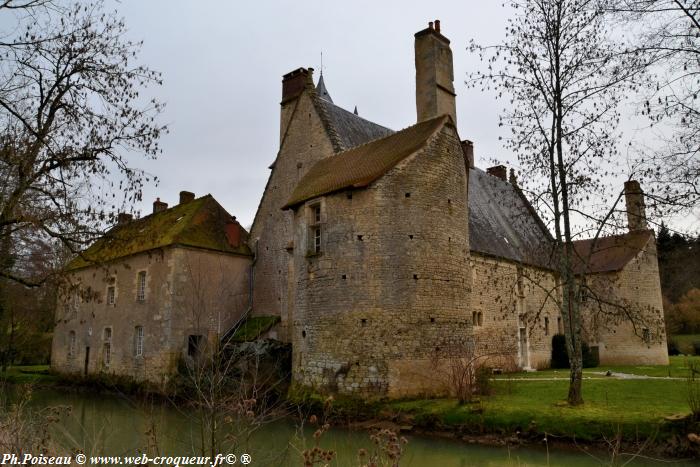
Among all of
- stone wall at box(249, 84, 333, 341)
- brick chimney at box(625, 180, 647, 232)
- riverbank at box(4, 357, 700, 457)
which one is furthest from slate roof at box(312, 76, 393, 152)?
brick chimney at box(625, 180, 647, 232)

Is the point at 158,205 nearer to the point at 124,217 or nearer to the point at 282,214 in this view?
the point at 282,214

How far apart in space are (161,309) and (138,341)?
217 centimetres

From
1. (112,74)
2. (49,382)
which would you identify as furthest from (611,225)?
(49,382)

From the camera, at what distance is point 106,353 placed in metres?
23.2

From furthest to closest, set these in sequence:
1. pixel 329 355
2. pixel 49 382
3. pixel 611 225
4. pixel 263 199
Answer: pixel 49 382, pixel 263 199, pixel 329 355, pixel 611 225

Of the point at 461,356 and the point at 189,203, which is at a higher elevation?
the point at 189,203

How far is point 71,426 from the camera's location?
41.4ft

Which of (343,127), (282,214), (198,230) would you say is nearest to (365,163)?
(343,127)

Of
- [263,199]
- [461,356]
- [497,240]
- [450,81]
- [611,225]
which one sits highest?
[450,81]

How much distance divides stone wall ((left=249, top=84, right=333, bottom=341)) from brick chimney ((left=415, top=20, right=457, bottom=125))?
3838 millimetres

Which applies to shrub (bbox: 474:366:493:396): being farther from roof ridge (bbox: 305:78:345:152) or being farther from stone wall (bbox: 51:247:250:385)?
stone wall (bbox: 51:247:250:385)

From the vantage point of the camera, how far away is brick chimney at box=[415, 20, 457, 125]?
16875mm

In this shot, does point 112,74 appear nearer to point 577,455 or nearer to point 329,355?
point 329,355

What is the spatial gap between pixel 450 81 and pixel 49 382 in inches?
855
